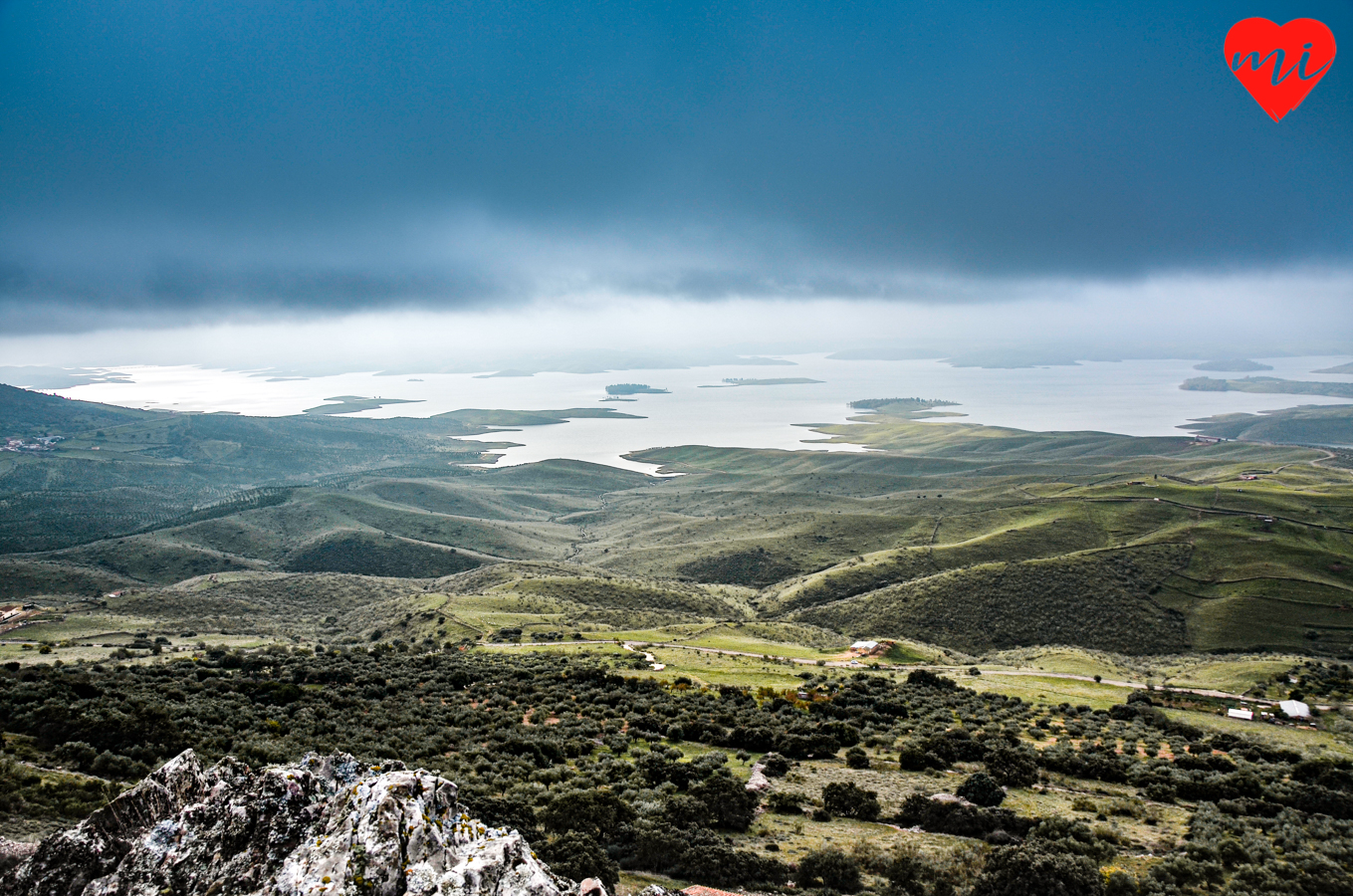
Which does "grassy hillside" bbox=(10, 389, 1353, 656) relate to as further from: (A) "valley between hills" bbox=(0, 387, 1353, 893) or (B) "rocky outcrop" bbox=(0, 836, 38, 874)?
→ (B) "rocky outcrop" bbox=(0, 836, 38, 874)

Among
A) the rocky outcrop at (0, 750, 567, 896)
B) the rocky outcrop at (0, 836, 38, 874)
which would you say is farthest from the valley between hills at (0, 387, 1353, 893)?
the rocky outcrop at (0, 750, 567, 896)

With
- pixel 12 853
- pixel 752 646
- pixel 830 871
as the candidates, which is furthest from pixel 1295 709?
pixel 12 853

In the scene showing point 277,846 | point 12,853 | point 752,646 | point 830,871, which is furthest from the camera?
point 752,646

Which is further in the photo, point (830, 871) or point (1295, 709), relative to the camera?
point (1295, 709)

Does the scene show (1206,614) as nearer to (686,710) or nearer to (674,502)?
(686,710)

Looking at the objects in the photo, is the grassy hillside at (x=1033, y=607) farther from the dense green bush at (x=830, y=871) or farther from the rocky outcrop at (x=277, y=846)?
the rocky outcrop at (x=277, y=846)

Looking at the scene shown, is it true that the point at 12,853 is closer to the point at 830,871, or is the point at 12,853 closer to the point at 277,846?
the point at 277,846

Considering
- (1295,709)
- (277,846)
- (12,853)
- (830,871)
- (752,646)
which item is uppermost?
(277,846)

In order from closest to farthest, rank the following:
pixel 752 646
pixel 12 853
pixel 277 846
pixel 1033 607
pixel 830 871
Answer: pixel 277 846 → pixel 12 853 → pixel 830 871 → pixel 752 646 → pixel 1033 607

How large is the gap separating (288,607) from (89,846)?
7301 centimetres

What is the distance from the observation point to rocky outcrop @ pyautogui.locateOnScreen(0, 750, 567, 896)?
7012mm

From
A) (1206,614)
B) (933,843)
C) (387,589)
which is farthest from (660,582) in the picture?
(933,843)

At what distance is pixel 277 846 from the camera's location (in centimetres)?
768

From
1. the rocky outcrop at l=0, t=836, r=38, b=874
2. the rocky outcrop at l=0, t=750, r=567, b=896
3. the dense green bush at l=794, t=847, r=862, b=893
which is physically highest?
the rocky outcrop at l=0, t=750, r=567, b=896
